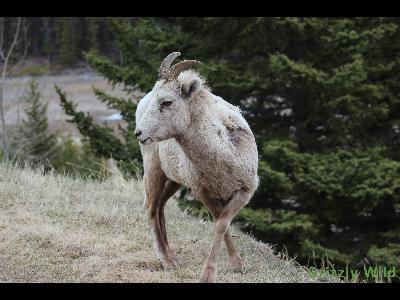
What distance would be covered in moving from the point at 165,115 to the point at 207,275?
1.59 metres

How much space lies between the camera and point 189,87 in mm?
6098

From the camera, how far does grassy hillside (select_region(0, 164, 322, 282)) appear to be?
629 cm

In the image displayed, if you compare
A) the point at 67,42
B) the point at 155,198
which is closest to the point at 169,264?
the point at 155,198

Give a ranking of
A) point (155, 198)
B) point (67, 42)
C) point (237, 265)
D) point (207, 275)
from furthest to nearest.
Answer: point (67, 42) < point (155, 198) < point (237, 265) < point (207, 275)

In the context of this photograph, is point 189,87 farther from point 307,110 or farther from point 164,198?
point 307,110

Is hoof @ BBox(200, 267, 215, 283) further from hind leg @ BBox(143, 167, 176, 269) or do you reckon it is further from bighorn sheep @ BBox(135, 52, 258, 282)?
hind leg @ BBox(143, 167, 176, 269)

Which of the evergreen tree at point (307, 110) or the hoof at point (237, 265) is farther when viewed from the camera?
the evergreen tree at point (307, 110)

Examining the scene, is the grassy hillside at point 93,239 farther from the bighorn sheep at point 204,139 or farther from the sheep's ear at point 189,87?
the sheep's ear at point 189,87

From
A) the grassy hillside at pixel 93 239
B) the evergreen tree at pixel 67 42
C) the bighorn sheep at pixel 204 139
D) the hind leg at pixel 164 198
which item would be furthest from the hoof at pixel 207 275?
the evergreen tree at pixel 67 42

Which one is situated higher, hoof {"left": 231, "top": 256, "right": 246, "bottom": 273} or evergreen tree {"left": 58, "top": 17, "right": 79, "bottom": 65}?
hoof {"left": 231, "top": 256, "right": 246, "bottom": 273}

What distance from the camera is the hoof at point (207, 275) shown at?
5914mm

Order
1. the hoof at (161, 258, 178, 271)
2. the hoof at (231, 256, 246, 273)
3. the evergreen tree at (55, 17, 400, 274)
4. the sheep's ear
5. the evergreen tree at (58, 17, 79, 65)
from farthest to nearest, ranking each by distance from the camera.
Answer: the evergreen tree at (58, 17, 79, 65) → the evergreen tree at (55, 17, 400, 274) → the hoof at (231, 256, 246, 273) → the hoof at (161, 258, 178, 271) → the sheep's ear

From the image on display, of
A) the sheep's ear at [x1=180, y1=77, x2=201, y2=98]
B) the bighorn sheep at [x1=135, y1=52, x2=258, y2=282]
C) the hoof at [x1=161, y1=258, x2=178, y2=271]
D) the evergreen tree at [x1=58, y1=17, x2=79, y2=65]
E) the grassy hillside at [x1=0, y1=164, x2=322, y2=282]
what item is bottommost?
the evergreen tree at [x1=58, y1=17, x2=79, y2=65]

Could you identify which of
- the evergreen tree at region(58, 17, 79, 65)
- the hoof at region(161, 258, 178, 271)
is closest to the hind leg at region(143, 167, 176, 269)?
the hoof at region(161, 258, 178, 271)
